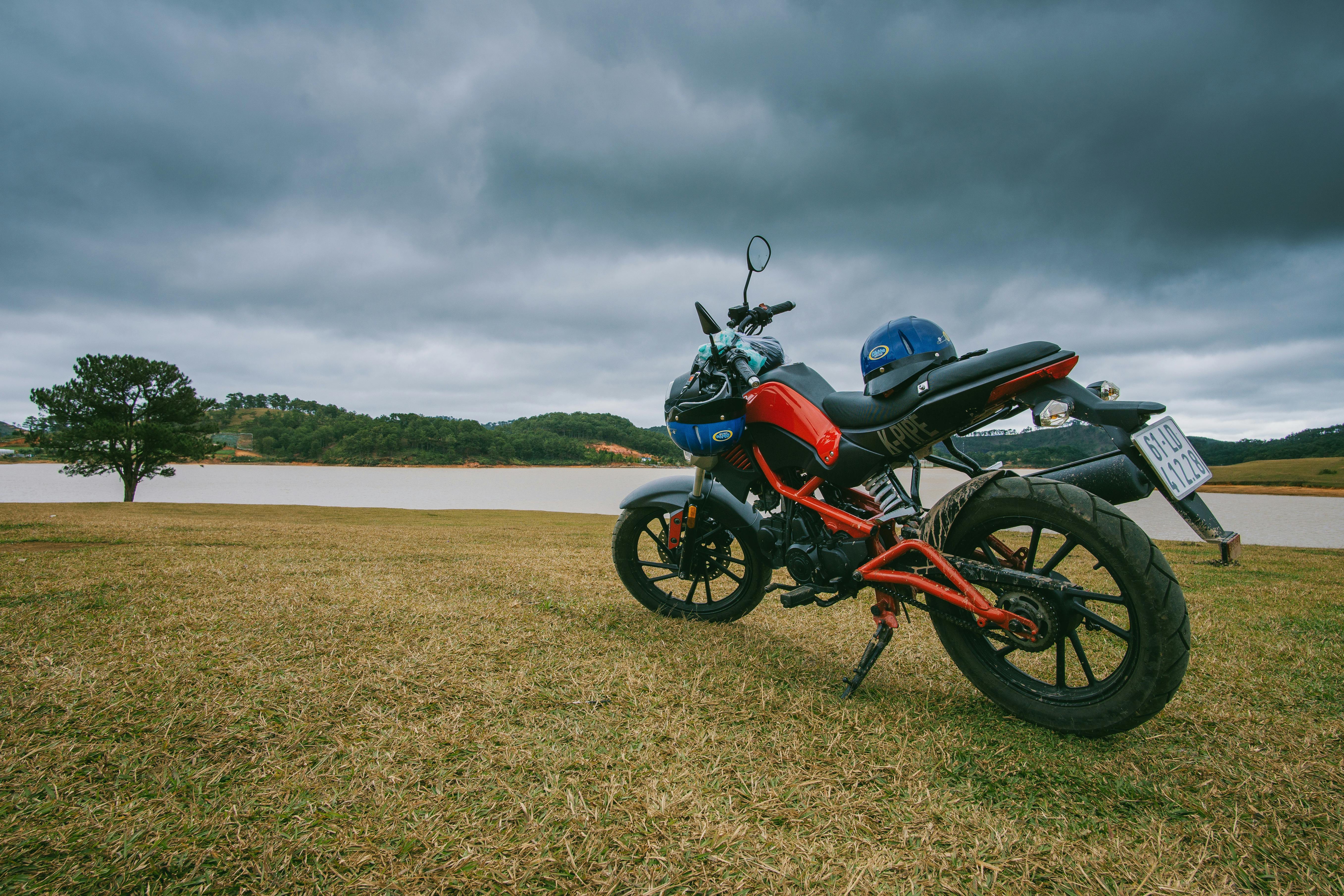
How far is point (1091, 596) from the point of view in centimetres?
197

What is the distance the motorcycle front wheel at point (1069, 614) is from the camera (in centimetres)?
185

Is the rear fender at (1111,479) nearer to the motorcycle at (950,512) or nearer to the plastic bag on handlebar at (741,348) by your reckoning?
the motorcycle at (950,512)

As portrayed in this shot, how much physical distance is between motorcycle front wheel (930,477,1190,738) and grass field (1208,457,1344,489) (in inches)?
2984

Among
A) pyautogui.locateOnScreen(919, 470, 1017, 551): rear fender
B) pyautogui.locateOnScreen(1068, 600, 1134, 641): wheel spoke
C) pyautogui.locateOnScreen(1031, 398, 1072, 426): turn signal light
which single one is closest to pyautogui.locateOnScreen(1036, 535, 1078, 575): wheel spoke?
pyautogui.locateOnScreen(1068, 600, 1134, 641): wheel spoke

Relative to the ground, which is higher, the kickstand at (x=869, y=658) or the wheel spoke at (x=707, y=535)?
the wheel spoke at (x=707, y=535)

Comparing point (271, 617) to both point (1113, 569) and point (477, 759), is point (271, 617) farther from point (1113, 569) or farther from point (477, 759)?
point (1113, 569)

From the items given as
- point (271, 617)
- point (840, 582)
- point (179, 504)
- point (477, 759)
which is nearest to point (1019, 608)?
point (840, 582)

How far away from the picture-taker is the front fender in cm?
332

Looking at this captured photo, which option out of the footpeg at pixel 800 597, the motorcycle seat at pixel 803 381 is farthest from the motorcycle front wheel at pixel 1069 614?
the motorcycle seat at pixel 803 381

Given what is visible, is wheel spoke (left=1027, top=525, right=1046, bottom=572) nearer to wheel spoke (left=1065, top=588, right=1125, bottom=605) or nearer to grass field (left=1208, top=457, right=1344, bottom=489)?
wheel spoke (left=1065, top=588, right=1125, bottom=605)

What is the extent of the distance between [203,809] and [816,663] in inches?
96.5

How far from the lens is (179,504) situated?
1978cm

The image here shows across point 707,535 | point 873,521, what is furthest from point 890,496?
A: point 707,535

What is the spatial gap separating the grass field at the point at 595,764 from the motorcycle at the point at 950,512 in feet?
1.00
